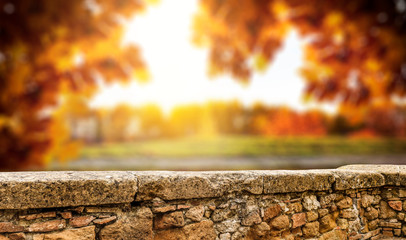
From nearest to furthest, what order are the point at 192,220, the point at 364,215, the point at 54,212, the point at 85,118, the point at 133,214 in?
the point at 54,212 < the point at 133,214 < the point at 192,220 < the point at 364,215 < the point at 85,118

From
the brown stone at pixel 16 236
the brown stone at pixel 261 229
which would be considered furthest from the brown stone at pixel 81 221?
the brown stone at pixel 261 229

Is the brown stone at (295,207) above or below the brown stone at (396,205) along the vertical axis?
above

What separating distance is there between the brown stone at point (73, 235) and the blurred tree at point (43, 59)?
392 centimetres

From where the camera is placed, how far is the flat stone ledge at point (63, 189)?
5.26 feet

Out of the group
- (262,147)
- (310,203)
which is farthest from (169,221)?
(262,147)

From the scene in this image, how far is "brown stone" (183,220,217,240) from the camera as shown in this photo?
199 centimetres

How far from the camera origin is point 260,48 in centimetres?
596

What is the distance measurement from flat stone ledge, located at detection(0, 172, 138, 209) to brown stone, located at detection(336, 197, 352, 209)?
173 cm

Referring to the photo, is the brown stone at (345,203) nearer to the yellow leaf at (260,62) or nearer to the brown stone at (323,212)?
the brown stone at (323,212)

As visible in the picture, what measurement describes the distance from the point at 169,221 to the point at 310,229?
3.80 ft

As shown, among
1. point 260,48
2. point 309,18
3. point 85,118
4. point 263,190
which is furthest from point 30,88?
point 309,18

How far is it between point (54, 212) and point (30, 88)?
410 centimetres

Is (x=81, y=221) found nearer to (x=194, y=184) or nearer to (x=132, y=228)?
(x=132, y=228)

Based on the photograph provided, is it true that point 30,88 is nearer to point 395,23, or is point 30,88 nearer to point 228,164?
point 228,164
